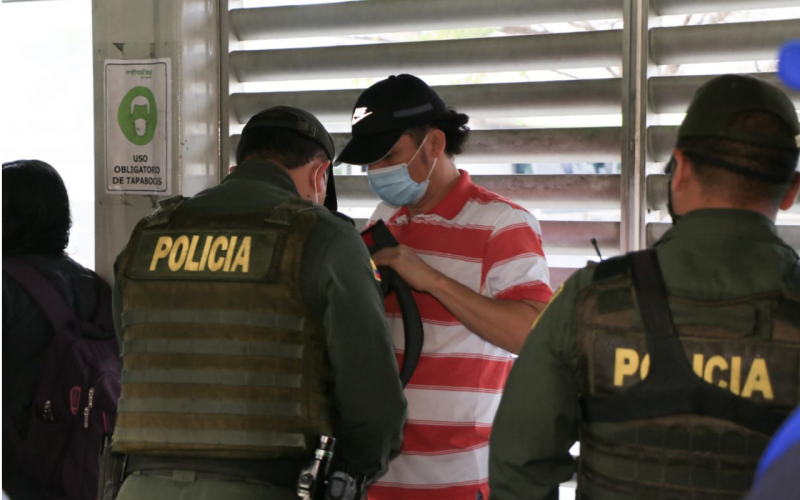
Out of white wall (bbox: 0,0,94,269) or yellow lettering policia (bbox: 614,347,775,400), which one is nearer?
yellow lettering policia (bbox: 614,347,775,400)

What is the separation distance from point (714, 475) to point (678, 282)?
34cm

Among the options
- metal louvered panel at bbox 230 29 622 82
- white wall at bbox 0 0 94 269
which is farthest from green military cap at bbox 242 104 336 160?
white wall at bbox 0 0 94 269

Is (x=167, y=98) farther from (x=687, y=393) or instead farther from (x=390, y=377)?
(x=687, y=393)

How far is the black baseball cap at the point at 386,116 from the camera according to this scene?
8.19 feet

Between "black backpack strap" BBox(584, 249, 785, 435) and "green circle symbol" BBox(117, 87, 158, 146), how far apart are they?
2.35m

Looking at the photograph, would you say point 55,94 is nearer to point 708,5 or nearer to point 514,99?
point 514,99

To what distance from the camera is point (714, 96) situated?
1.62 metres

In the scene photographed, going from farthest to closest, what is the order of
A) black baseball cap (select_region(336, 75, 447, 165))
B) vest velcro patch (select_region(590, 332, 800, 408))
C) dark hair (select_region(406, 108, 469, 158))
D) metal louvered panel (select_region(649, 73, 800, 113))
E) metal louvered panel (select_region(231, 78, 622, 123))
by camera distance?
metal louvered panel (select_region(231, 78, 622, 123))
metal louvered panel (select_region(649, 73, 800, 113))
dark hair (select_region(406, 108, 469, 158))
black baseball cap (select_region(336, 75, 447, 165))
vest velcro patch (select_region(590, 332, 800, 408))

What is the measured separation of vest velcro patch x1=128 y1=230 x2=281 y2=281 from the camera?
202 cm

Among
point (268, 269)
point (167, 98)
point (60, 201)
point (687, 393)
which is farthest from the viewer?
point (167, 98)

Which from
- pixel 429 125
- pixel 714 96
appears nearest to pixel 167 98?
pixel 429 125

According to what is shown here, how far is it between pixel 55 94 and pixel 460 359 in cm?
247

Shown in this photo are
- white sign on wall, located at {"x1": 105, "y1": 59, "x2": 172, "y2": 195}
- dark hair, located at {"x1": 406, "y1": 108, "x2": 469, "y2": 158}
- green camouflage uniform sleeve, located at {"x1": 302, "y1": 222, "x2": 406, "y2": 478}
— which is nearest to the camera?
green camouflage uniform sleeve, located at {"x1": 302, "y1": 222, "x2": 406, "y2": 478}

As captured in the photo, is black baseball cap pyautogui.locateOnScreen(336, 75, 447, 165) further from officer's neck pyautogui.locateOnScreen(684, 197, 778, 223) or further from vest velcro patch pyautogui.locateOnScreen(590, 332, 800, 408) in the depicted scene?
vest velcro patch pyautogui.locateOnScreen(590, 332, 800, 408)
